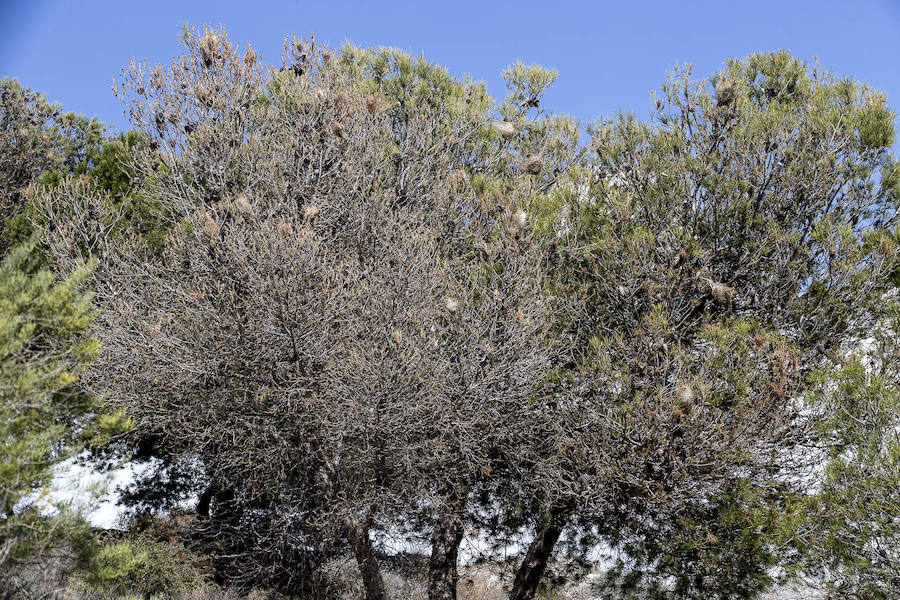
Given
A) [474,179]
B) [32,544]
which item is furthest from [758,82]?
[32,544]

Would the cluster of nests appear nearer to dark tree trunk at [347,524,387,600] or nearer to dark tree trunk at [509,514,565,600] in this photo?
dark tree trunk at [509,514,565,600]

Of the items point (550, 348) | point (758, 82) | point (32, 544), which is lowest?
point (32, 544)

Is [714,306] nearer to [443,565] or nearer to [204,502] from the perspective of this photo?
[443,565]

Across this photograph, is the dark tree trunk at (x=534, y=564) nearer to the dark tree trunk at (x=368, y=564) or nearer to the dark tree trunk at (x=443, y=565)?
the dark tree trunk at (x=443, y=565)

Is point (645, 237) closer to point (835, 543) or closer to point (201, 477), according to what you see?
point (835, 543)

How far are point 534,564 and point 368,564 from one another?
2.67 metres

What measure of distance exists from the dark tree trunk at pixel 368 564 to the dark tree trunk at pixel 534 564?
2235 mm

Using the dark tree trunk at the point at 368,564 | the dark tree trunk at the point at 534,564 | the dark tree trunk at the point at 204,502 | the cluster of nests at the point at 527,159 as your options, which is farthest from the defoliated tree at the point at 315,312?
the dark tree trunk at the point at 204,502

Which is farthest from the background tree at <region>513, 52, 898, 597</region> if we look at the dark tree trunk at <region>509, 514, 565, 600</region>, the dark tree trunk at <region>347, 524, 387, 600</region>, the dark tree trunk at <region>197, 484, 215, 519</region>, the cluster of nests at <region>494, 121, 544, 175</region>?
the dark tree trunk at <region>197, 484, 215, 519</region>

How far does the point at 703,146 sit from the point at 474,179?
3349 millimetres

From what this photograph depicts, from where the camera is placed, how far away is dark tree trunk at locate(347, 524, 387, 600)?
9203mm

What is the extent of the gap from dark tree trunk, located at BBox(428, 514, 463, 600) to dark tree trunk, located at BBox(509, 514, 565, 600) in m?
0.98

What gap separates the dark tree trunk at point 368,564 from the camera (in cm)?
920

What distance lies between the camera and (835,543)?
281 inches
